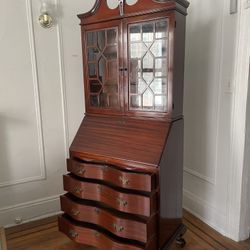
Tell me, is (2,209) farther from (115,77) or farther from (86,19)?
(86,19)

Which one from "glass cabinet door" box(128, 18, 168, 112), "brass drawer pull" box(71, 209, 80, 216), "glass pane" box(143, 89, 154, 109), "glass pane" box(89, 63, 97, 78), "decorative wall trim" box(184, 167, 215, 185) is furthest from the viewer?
"decorative wall trim" box(184, 167, 215, 185)

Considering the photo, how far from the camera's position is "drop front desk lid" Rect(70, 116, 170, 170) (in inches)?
64.5

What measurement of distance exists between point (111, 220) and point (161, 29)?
125 centimetres

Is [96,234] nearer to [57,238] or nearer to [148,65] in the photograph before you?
[57,238]

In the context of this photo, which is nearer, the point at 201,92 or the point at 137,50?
the point at 137,50

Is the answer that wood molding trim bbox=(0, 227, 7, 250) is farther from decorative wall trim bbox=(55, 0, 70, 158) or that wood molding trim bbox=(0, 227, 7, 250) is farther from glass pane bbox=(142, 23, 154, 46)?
glass pane bbox=(142, 23, 154, 46)

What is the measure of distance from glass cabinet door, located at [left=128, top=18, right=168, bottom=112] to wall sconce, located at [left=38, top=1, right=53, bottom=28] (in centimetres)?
83

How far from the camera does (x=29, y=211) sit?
7.71 ft

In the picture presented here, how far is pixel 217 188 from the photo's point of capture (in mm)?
2141

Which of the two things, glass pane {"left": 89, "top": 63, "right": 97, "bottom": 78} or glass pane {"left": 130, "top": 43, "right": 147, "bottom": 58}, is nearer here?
glass pane {"left": 130, "top": 43, "right": 147, "bottom": 58}

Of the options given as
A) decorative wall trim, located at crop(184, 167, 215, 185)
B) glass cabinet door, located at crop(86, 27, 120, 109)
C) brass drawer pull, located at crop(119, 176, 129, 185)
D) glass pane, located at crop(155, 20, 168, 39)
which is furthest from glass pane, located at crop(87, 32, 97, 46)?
decorative wall trim, located at crop(184, 167, 215, 185)

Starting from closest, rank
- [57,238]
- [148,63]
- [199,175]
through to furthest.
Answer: [148,63], [57,238], [199,175]

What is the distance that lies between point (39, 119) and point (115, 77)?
33.6 inches

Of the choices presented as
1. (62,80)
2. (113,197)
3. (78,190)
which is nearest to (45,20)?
(62,80)
